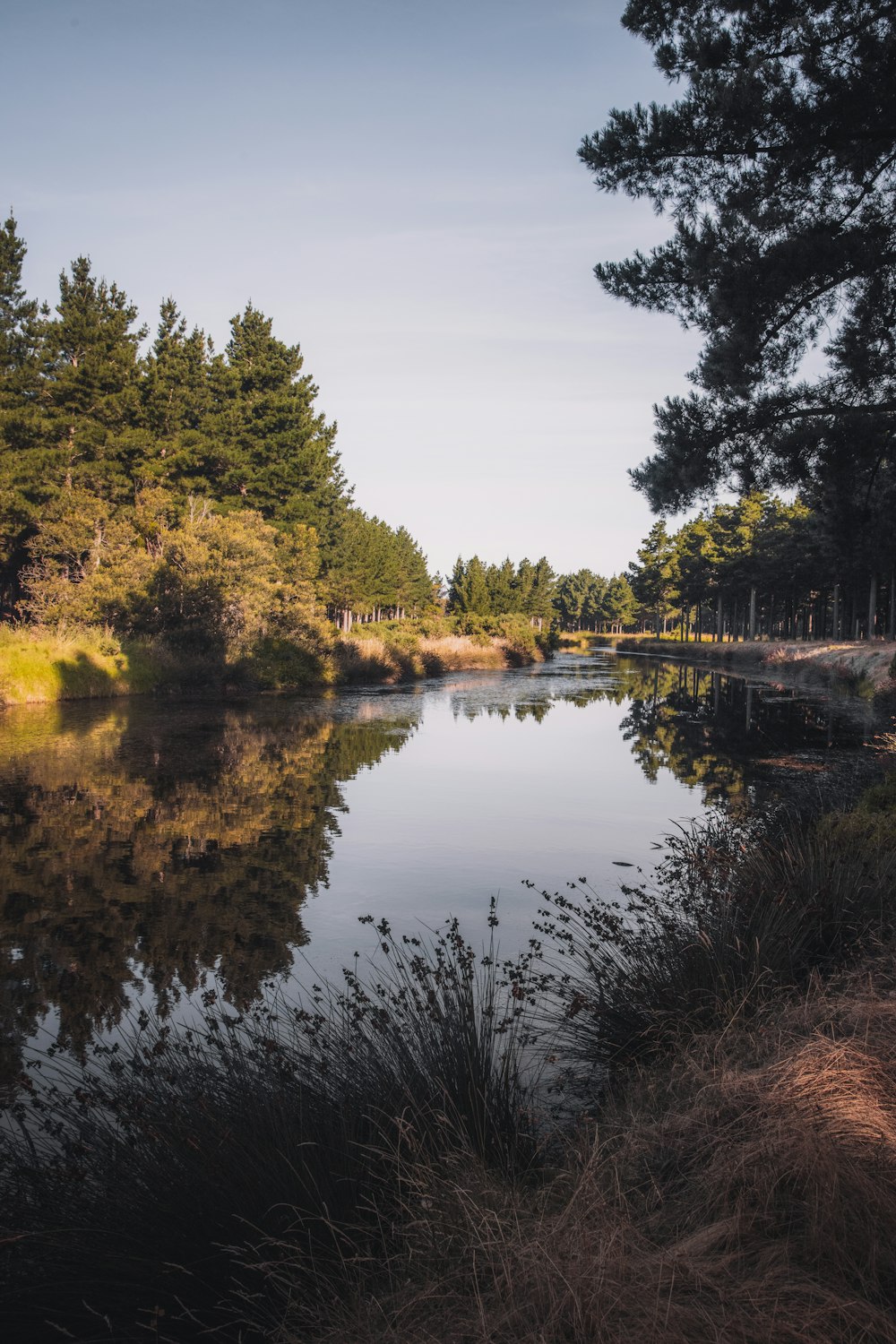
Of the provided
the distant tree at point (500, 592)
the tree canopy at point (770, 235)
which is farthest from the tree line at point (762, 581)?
the tree canopy at point (770, 235)

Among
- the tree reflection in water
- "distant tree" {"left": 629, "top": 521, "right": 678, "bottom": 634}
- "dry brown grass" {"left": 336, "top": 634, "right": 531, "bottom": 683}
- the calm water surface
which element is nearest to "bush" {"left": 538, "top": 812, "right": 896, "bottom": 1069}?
the calm water surface

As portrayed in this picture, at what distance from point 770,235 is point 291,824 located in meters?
9.30

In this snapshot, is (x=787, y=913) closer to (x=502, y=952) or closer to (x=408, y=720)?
(x=502, y=952)

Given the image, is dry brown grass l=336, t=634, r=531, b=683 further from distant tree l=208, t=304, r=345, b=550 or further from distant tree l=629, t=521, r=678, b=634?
distant tree l=629, t=521, r=678, b=634

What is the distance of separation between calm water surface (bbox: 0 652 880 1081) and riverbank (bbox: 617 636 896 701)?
4.03 m

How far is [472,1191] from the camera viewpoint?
10.2ft

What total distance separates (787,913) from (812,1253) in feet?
9.83

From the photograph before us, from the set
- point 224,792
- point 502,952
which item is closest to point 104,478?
point 224,792

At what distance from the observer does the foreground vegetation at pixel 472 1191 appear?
8.32ft

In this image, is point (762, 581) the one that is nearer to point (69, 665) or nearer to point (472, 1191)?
point (69, 665)

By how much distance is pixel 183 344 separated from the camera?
54.7 meters

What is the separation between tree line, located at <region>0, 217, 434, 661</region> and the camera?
111ft

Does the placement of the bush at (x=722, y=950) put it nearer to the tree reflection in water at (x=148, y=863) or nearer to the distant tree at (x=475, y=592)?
the tree reflection in water at (x=148, y=863)

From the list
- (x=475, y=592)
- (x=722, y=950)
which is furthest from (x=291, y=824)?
(x=475, y=592)
